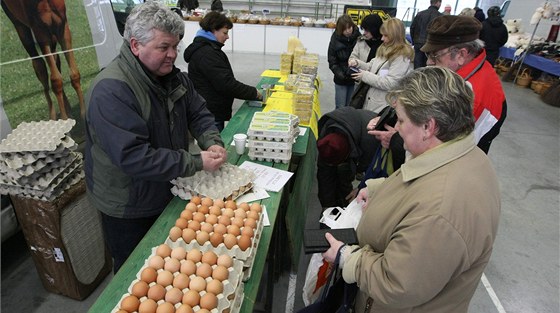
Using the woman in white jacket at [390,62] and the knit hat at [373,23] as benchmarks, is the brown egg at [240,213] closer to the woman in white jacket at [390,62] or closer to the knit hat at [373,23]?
the woman in white jacket at [390,62]

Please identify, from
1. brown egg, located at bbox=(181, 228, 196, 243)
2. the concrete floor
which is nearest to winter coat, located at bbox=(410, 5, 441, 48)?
the concrete floor

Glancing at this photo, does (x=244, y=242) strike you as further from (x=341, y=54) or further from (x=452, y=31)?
(x=341, y=54)

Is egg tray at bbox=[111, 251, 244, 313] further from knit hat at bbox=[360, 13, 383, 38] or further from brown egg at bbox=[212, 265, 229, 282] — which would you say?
knit hat at bbox=[360, 13, 383, 38]

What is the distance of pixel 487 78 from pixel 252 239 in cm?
180

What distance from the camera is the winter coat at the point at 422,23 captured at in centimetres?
710

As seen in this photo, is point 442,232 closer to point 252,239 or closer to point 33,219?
point 252,239

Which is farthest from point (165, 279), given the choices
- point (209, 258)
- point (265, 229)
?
point (265, 229)

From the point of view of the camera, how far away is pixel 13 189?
6.66ft

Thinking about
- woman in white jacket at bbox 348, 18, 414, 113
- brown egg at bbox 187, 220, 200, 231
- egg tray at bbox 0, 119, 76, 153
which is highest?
woman in white jacket at bbox 348, 18, 414, 113

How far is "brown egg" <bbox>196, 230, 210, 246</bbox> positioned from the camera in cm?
135

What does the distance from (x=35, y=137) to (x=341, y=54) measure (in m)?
3.59

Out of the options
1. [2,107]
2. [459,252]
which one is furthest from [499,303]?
[2,107]

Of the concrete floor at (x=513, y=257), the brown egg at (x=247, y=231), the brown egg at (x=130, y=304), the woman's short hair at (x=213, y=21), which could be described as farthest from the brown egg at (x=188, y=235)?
the woman's short hair at (x=213, y=21)

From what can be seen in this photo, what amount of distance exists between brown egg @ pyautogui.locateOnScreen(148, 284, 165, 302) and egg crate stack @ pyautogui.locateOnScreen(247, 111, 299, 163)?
50.2 inches
